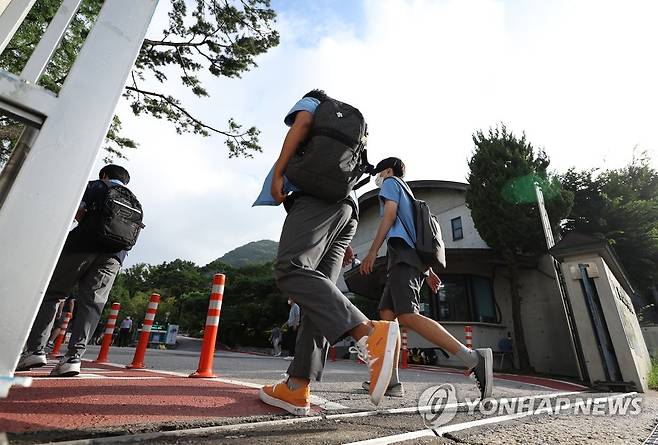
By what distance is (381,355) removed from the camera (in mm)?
1534

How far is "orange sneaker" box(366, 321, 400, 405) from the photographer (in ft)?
4.97

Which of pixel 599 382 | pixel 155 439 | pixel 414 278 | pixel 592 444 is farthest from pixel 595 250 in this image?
pixel 155 439

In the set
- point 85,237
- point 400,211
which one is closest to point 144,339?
point 85,237

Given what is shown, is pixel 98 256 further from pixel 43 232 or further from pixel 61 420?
pixel 43 232

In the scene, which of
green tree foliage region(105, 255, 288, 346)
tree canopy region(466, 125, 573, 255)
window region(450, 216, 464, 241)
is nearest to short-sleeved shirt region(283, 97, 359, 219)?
tree canopy region(466, 125, 573, 255)

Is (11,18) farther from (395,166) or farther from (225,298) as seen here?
(225,298)

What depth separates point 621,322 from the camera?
5.78 m

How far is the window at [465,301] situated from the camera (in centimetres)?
1392

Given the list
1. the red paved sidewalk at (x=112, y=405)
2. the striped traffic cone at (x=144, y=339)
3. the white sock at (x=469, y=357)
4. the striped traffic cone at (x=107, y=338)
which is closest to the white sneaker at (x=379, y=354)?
the red paved sidewalk at (x=112, y=405)

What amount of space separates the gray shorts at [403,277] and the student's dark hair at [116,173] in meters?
2.53

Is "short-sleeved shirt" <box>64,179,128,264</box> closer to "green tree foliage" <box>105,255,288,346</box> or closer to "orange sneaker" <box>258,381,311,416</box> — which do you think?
"orange sneaker" <box>258,381,311,416</box>

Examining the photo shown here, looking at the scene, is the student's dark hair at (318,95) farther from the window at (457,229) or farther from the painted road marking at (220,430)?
the window at (457,229)

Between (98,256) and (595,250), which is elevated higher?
(595,250)

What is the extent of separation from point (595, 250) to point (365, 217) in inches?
582
